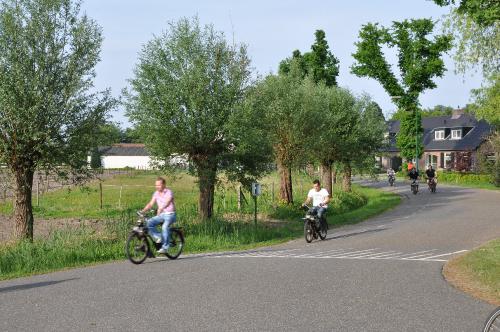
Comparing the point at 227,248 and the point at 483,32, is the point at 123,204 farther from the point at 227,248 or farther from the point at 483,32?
the point at 483,32

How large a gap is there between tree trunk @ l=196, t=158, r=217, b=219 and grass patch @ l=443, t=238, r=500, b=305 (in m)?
9.81

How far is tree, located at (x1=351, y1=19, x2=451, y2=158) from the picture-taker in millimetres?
52000

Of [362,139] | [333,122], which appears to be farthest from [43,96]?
[362,139]

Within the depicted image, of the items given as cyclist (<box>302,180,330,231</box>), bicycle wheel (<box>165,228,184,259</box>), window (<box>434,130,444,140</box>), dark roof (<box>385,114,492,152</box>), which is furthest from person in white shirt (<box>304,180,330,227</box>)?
window (<box>434,130,444,140</box>)

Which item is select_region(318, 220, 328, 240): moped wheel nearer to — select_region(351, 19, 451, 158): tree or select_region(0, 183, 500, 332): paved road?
select_region(0, 183, 500, 332): paved road

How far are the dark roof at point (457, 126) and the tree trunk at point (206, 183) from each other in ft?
161

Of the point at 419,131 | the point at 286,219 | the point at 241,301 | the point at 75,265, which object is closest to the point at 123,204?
the point at 286,219

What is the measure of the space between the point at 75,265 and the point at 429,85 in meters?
46.1

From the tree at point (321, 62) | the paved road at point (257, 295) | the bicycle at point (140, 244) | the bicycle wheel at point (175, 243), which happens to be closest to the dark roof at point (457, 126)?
the tree at point (321, 62)

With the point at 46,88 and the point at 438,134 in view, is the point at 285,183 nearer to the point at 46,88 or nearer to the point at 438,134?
the point at 46,88

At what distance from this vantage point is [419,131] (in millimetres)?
59969

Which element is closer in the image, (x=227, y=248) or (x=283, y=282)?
(x=283, y=282)

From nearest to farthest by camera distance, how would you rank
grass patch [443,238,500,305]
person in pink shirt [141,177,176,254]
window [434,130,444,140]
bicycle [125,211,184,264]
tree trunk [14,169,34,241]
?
grass patch [443,238,500,305] → bicycle [125,211,184,264] → person in pink shirt [141,177,176,254] → tree trunk [14,169,34,241] → window [434,130,444,140]

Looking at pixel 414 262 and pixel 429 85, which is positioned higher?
pixel 429 85
